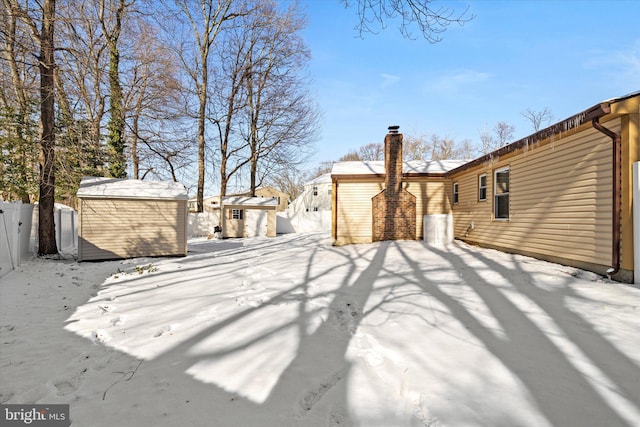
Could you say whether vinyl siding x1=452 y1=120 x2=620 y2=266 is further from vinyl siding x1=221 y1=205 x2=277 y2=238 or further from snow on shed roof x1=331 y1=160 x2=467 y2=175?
vinyl siding x1=221 y1=205 x2=277 y2=238

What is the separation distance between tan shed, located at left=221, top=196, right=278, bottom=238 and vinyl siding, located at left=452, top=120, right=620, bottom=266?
47.7ft

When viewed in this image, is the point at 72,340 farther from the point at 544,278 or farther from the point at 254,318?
the point at 544,278

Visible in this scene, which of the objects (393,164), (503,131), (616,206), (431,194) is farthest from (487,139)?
(616,206)

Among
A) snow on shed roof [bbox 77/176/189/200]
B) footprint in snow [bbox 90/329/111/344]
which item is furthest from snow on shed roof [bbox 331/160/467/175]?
footprint in snow [bbox 90/329/111/344]

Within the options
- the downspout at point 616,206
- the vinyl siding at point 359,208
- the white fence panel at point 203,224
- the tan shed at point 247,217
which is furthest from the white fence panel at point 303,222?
the downspout at point 616,206

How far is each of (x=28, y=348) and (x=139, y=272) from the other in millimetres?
4350

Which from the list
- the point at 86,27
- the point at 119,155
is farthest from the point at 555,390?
the point at 119,155

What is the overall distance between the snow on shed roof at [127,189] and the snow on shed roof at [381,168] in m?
Answer: 6.13

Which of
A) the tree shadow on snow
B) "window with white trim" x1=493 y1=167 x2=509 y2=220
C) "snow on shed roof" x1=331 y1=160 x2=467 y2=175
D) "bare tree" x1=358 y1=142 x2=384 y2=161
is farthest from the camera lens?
"bare tree" x1=358 y1=142 x2=384 y2=161

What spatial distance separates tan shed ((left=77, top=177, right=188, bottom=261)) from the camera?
9742 millimetres

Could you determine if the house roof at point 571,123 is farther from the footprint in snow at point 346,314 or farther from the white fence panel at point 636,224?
the footprint in snow at point 346,314

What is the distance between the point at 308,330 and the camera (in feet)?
12.0

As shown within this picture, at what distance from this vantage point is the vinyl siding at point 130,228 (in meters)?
9.73

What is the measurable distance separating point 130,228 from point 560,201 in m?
12.5
